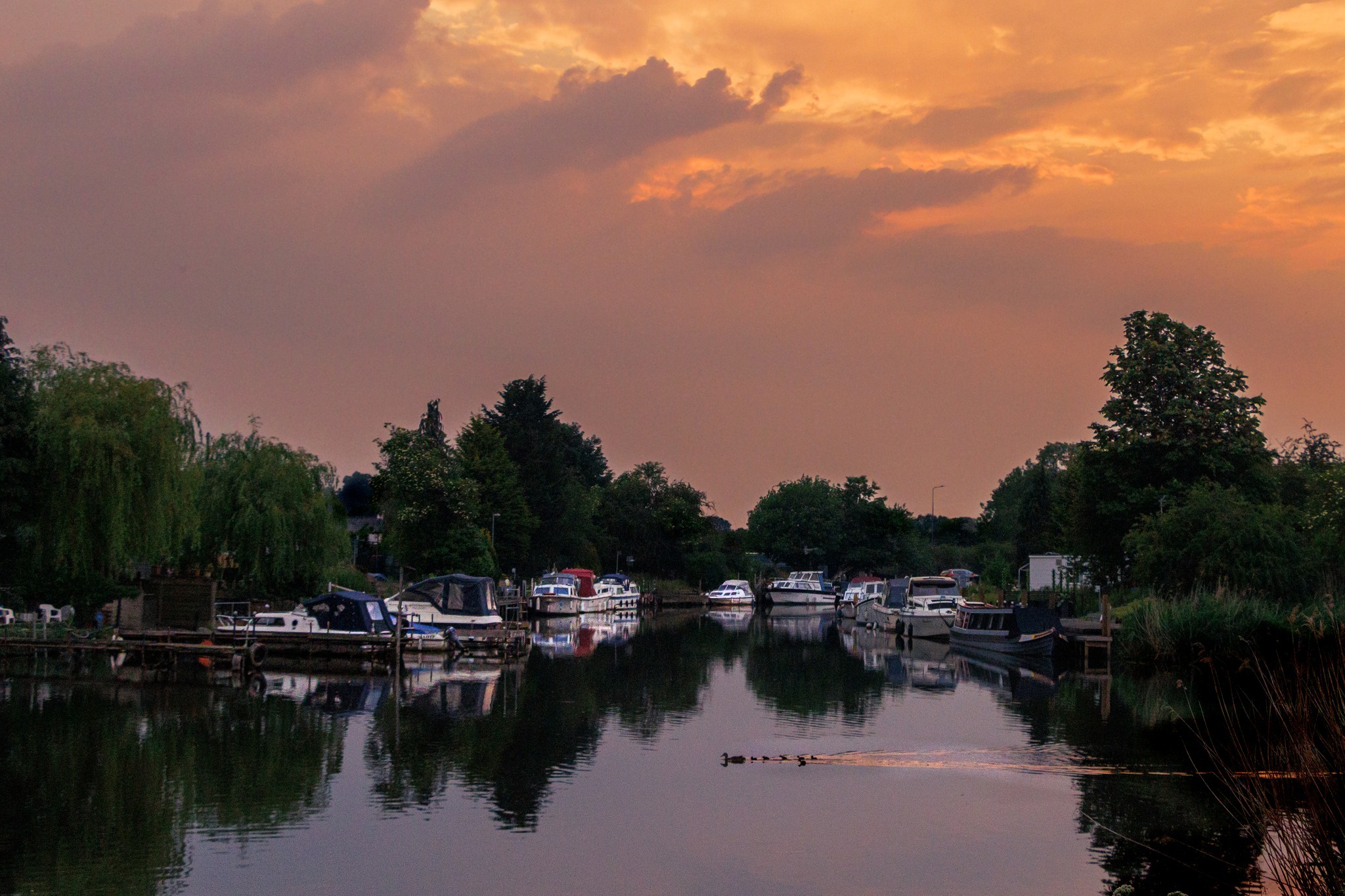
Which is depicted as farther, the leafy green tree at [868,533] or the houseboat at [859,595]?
the leafy green tree at [868,533]

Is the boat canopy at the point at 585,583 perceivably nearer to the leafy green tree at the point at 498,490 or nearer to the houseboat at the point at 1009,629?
the leafy green tree at the point at 498,490

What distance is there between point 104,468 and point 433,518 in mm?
40023

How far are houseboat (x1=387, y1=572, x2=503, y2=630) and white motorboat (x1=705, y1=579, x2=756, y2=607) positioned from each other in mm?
55571

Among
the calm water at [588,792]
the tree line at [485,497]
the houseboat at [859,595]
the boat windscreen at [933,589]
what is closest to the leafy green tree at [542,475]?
the tree line at [485,497]

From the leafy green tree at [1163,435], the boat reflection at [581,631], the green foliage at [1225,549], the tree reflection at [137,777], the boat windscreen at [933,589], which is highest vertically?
the leafy green tree at [1163,435]

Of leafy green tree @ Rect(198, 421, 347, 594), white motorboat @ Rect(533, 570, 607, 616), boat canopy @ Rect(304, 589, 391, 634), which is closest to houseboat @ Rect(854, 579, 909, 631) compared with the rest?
white motorboat @ Rect(533, 570, 607, 616)

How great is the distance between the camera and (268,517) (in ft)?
171

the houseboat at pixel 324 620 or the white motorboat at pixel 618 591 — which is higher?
the houseboat at pixel 324 620

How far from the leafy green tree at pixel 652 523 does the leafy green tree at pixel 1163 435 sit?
56081 mm

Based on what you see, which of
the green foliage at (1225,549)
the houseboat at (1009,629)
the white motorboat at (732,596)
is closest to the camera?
the green foliage at (1225,549)

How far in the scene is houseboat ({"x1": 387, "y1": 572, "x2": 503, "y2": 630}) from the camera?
52844 mm

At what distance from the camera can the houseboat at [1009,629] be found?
168 feet

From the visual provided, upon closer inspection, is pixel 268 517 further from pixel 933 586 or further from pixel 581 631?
pixel 933 586

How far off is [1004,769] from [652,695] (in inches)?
565
